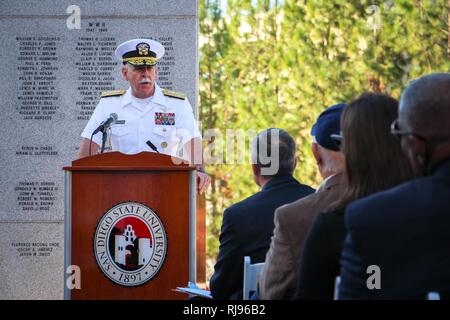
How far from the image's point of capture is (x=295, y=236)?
279cm

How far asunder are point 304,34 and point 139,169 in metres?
6.70

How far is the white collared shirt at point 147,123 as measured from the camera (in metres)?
5.56

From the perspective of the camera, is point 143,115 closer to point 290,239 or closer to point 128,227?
point 128,227

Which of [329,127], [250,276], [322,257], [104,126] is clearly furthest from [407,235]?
[104,126]

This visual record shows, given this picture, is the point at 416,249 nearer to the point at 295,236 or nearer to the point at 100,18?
the point at 295,236

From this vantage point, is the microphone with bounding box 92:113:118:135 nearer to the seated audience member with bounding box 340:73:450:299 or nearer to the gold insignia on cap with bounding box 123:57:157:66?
the gold insignia on cap with bounding box 123:57:157:66

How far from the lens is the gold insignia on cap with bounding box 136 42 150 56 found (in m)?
5.56

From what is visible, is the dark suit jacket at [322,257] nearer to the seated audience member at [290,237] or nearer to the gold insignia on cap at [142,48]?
the seated audience member at [290,237]

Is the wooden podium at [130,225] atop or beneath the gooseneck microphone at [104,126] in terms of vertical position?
beneath

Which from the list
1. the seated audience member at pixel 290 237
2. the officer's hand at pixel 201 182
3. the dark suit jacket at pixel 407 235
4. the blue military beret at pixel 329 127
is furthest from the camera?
the officer's hand at pixel 201 182

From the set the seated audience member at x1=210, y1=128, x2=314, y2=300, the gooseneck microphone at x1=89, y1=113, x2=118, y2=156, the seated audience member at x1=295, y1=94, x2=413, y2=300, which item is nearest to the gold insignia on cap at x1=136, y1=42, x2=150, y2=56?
the gooseneck microphone at x1=89, y1=113, x2=118, y2=156

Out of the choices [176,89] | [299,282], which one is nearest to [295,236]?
[299,282]

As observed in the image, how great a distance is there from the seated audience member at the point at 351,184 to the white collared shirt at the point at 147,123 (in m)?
3.11

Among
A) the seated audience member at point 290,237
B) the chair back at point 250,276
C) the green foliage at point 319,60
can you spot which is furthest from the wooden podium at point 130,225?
the green foliage at point 319,60
